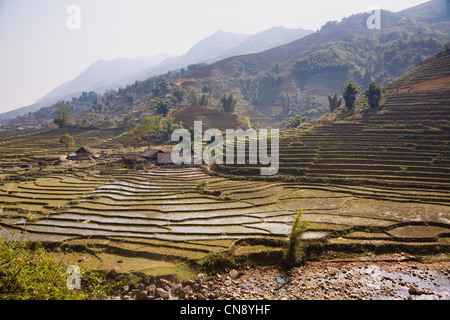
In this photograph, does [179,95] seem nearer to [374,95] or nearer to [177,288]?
[374,95]

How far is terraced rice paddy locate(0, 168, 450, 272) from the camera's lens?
1997 centimetres

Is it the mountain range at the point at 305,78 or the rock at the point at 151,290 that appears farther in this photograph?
the mountain range at the point at 305,78

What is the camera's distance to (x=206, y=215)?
24.9 meters

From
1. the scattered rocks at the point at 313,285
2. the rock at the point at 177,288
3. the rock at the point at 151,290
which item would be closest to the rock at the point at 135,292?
the scattered rocks at the point at 313,285

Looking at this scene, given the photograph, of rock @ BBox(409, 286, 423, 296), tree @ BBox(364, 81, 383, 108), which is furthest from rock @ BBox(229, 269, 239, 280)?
tree @ BBox(364, 81, 383, 108)

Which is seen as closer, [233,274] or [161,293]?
[161,293]

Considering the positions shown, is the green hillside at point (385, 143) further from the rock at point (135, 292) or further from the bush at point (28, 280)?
the bush at point (28, 280)

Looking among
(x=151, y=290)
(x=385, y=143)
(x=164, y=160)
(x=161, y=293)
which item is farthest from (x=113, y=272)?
Answer: (x=385, y=143)

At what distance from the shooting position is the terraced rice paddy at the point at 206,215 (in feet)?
65.5

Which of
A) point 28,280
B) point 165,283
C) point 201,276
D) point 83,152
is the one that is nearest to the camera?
point 28,280

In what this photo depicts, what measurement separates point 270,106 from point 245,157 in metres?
90.1

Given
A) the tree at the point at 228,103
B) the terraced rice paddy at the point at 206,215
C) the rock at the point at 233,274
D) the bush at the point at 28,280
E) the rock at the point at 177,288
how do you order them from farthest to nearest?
the tree at the point at 228,103, the terraced rice paddy at the point at 206,215, the rock at the point at 233,274, the rock at the point at 177,288, the bush at the point at 28,280
